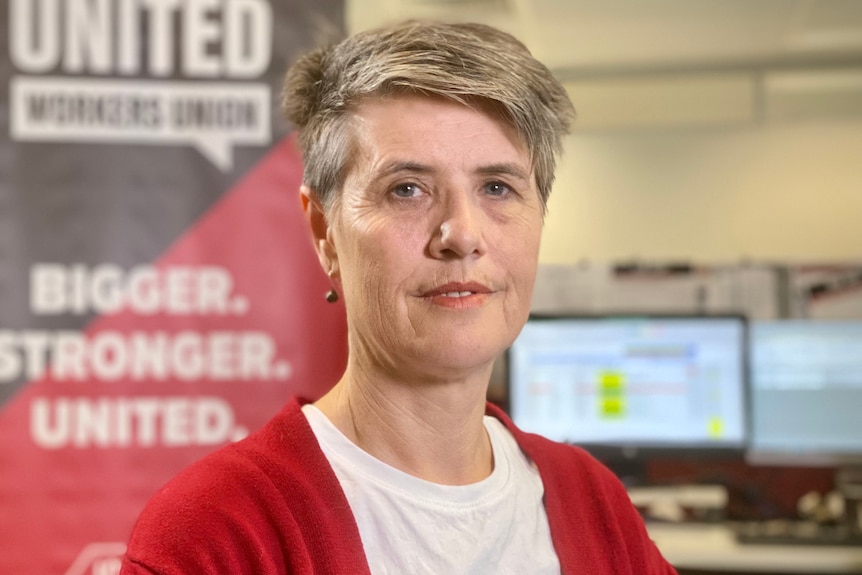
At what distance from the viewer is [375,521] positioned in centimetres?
61

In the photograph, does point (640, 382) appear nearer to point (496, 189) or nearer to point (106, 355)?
point (106, 355)

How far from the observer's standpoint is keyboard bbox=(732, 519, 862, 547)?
1.72 meters

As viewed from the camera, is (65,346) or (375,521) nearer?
(375,521)

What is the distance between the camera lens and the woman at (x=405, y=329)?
576 mm

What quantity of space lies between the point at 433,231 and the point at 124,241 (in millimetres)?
810

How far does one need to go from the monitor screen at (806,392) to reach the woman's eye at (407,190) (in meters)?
1.59

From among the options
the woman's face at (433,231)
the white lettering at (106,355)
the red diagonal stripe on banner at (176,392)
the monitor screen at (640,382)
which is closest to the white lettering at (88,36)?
the red diagonal stripe on banner at (176,392)

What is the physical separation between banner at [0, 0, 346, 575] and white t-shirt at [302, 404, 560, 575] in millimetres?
624

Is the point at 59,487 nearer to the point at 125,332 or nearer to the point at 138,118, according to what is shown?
the point at 125,332

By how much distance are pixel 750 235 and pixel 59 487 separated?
6.87 feet

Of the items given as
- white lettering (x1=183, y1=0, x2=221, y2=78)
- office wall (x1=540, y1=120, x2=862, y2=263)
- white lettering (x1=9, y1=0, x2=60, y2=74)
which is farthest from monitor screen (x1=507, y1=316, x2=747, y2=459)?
white lettering (x1=9, y1=0, x2=60, y2=74)

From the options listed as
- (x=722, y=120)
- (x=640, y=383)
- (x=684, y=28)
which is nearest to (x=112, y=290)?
(x=640, y=383)

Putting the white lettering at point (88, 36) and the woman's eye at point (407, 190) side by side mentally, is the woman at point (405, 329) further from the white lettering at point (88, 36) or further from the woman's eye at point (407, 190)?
the white lettering at point (88, 36)

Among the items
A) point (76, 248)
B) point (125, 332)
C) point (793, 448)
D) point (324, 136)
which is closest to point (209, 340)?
point (125, 332)
